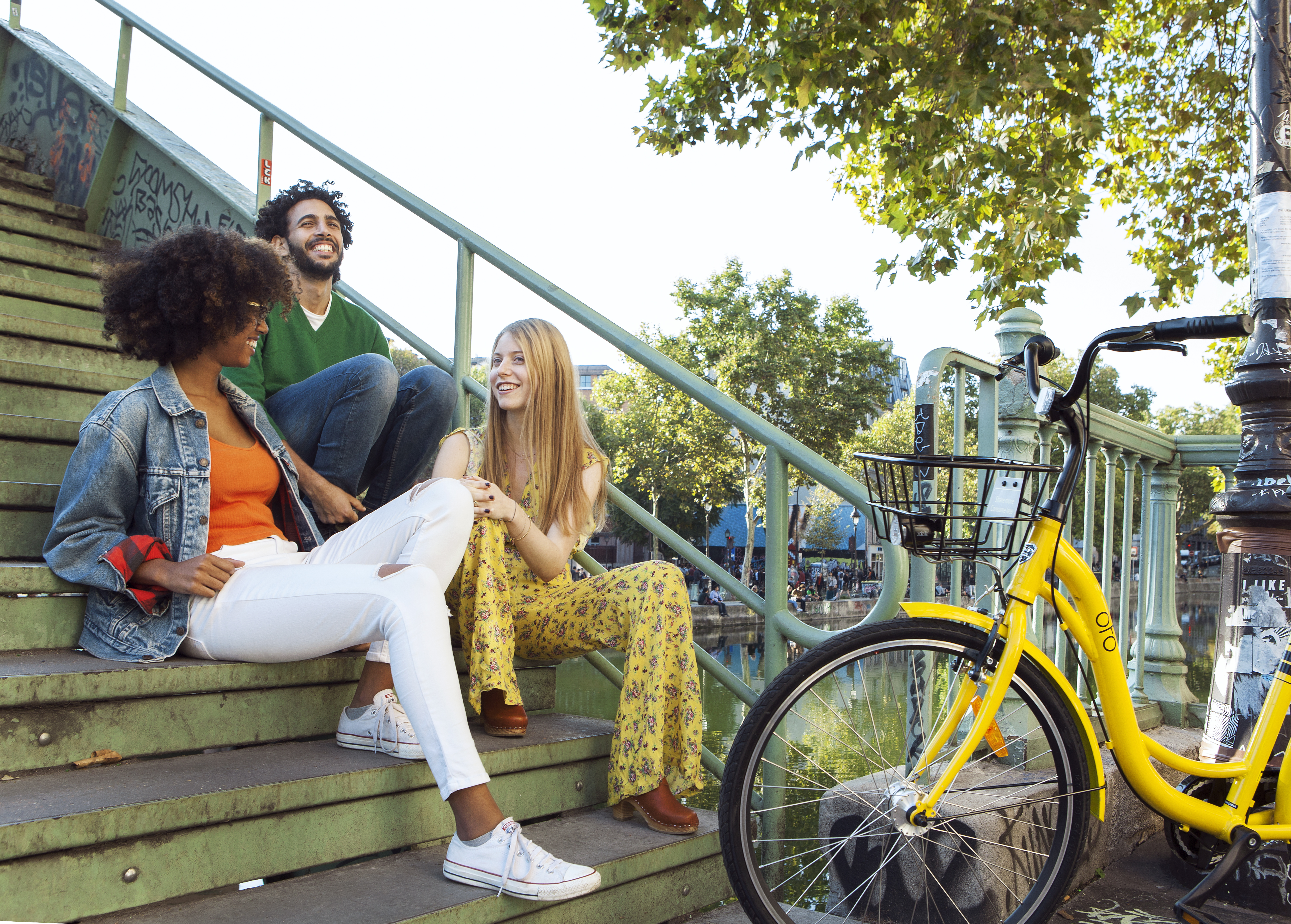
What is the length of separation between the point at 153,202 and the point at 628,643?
11.3 feet

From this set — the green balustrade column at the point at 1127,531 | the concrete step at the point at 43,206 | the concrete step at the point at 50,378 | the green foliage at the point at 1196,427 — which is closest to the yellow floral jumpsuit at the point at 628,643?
the concrete step at the point at 50,378

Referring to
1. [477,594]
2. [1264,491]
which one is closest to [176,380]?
[477,594]

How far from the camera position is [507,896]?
1.75m

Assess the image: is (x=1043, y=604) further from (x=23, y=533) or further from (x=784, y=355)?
(x=784, y=355)

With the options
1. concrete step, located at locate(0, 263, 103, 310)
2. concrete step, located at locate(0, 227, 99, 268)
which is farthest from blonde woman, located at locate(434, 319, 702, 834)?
concrete step, located at locate(0, 227, 99, 268)

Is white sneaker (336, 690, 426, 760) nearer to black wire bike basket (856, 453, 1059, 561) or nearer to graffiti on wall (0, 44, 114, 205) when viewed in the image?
black wire bike basket (856, 453, 1059, 561)

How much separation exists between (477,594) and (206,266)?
105 cm

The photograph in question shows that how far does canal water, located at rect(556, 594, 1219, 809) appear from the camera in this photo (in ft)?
22.9

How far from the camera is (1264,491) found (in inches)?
96.0

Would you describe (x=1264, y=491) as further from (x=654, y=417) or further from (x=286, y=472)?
(x=654, y=417)

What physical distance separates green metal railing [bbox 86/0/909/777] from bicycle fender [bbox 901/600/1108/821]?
255 millimetres

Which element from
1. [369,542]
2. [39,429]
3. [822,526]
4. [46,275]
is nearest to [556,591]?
[369,542]

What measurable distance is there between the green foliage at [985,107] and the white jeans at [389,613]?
451 centimetres

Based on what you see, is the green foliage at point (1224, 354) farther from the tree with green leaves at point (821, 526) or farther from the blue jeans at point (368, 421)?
the tree with green leaves at point (821, 526)
